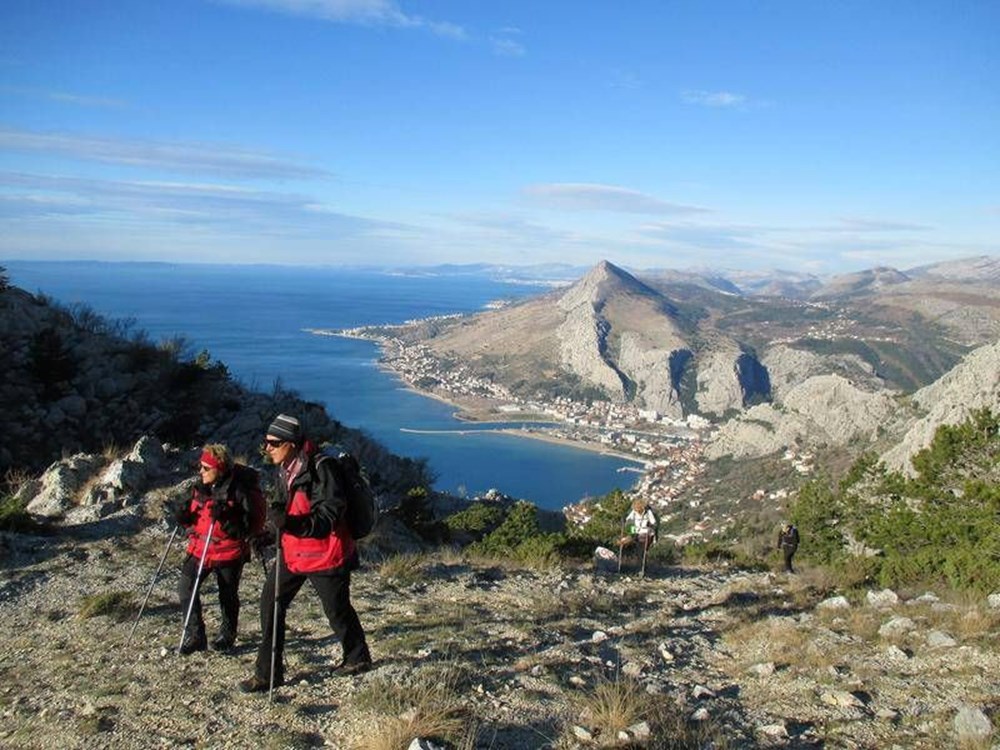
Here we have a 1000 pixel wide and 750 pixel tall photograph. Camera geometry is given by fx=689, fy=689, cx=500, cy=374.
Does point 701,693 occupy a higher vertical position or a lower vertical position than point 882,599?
higher

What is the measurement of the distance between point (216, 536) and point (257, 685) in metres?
1.18

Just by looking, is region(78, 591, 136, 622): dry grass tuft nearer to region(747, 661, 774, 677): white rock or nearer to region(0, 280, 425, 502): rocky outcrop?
region(747, 661, 774, 677): white rock

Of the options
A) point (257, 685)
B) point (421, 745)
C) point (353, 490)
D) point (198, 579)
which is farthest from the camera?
point (198, 579)

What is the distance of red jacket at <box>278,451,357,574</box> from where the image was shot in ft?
13.9

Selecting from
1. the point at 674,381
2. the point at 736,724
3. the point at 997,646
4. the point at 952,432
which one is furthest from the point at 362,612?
the point at 674,381

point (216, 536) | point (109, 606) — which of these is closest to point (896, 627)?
point (216, 536)

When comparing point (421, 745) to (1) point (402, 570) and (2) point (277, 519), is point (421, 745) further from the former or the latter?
(1) point (402, 570)

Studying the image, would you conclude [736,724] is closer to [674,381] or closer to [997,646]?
[997,646]

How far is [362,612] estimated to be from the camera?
707cm

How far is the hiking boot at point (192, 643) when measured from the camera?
17.6 ft

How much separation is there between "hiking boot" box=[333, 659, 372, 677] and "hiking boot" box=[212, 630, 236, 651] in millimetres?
1105

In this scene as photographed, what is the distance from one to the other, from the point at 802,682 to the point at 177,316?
18229cm

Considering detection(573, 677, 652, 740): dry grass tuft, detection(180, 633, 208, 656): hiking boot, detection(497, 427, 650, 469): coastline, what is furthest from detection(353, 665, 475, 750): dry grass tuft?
detection(497, 427, 650, 469): coastline

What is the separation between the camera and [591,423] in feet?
427
